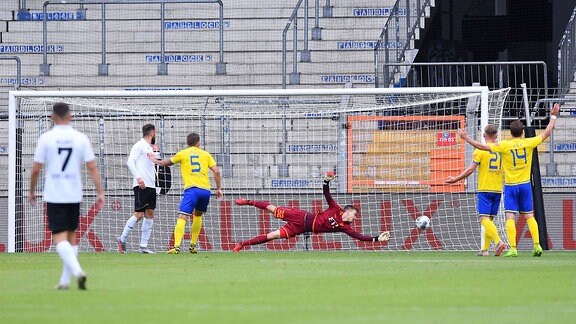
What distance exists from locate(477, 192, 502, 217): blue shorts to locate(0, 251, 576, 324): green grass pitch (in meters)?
1.20

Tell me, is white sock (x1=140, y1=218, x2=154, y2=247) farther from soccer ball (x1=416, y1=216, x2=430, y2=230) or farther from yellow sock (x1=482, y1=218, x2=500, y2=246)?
yellow sock (x1=482, y1=218, x2=500, y2=246)

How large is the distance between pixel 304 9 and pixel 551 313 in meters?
18.9

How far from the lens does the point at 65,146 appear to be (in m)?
11.2

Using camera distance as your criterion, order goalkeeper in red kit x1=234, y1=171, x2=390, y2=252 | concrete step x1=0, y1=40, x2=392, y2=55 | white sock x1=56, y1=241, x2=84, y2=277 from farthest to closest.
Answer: concrete step x1=0, y1=40, x2=392, y2=55
goalkeeper in red kit x1=234, y1=171, x2=390, y2=252
white sock x1=56, y1=241, x2=84, y2=277

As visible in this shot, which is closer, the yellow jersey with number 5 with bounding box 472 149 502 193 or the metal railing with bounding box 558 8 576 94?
the yellow jersey with number 5 with bounding box 472 149 502 193

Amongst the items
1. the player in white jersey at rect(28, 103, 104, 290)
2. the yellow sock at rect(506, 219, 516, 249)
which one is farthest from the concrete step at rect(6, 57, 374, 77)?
the player in white jersey at rect(28, 103, 104, 290)

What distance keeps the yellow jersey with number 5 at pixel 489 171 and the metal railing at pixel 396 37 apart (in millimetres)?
7263

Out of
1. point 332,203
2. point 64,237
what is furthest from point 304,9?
point 64,237

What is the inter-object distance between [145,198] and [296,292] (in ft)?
27.7

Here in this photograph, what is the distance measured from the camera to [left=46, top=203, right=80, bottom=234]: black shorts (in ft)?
36.9

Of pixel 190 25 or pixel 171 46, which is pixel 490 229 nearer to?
pixel 171 46

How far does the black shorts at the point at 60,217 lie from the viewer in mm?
11234

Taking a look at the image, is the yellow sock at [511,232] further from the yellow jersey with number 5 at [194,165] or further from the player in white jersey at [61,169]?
the player in white jersey at [61,169]

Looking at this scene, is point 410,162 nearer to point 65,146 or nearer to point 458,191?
point 458,191
